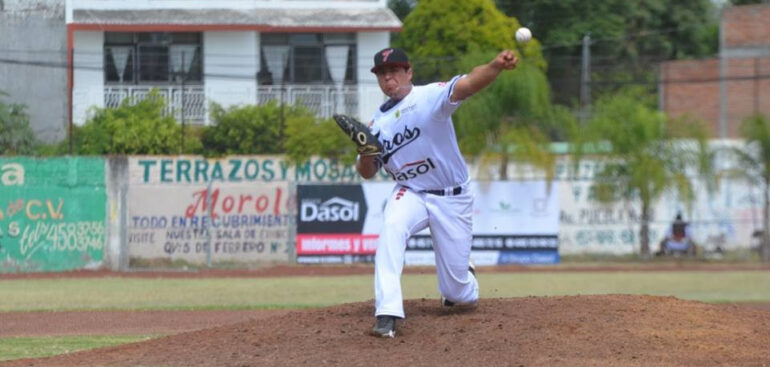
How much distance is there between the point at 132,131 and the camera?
2830 centimetres

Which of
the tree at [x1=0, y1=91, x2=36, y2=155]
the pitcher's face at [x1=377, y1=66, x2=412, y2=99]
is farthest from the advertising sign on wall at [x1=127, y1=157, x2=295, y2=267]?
the pitcher's face at [x1=377, y1=66, x2=412, y2=99]

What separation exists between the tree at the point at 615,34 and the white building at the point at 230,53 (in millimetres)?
7954

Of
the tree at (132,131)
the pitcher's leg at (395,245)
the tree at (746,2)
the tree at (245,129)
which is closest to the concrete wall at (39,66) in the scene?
the tree at (132,131)

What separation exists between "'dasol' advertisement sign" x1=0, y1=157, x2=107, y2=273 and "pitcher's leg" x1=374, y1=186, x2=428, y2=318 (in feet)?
58.2

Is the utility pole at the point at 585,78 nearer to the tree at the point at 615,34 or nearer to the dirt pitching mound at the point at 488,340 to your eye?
the tree at the point at 615,34

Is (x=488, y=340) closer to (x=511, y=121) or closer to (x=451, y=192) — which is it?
(x=451, y=192)

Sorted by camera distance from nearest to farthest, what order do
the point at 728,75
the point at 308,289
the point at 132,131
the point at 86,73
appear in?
1. the point at 308,289
2. the point at 86,73
3. the point at 132,131
4. the point at 728,75

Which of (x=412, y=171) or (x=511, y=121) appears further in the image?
(x=511, y=121)

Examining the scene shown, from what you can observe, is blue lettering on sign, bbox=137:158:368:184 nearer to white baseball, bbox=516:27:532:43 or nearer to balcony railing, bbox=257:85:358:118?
balcony railing, bbox=257:85:358:118

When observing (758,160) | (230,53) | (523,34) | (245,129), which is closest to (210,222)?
(245,129)

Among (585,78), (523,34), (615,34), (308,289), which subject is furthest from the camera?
(615,34)

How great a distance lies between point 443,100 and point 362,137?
0.66 metres

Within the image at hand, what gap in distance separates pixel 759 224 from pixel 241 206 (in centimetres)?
1478

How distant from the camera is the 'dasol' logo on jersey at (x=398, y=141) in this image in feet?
29.2
